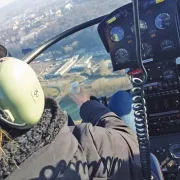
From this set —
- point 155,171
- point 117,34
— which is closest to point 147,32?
point 117,34

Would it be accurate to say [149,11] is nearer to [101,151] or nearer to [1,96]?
[101,151]

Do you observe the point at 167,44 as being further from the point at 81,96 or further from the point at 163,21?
the point at 81,96

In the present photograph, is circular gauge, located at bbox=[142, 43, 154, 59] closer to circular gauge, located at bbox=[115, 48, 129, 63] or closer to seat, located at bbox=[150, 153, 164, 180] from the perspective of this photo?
circular gauge, located at bbox=[115, 48, 129, 63]

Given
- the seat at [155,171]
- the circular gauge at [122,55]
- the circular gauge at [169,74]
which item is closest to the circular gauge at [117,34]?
the circular gauge at [122,55]

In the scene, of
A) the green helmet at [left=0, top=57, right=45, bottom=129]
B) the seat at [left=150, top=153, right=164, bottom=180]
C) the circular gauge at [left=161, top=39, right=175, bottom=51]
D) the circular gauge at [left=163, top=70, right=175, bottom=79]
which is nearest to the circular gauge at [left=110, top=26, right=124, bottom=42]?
the circular gauge at [left=161, top=39, right=175, bottom=51]

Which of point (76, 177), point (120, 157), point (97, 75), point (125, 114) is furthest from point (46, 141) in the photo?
point (97, 75)
